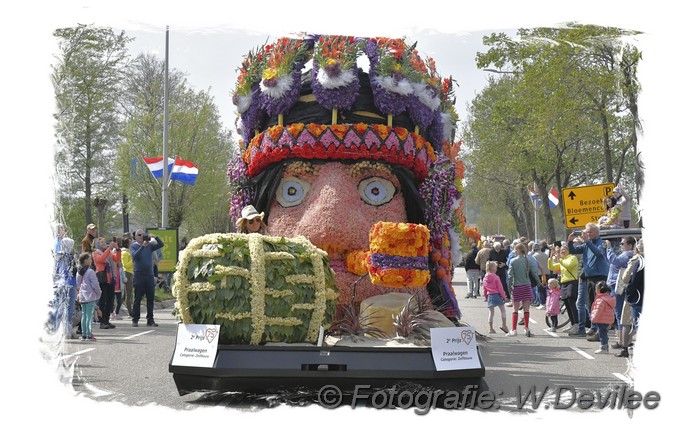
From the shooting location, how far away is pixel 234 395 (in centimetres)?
596

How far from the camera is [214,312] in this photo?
19.5 feet

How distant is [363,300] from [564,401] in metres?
2.90

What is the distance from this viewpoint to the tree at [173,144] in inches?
222

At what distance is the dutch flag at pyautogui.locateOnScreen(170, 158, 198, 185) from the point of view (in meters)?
6.72

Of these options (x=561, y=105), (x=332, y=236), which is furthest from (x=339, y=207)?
(x=561, y=105)

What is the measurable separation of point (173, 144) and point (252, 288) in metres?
1.50

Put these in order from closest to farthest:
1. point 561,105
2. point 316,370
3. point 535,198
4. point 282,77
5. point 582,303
→ point 561,105, point 316,370, point 535,198, point 282,77, point 582,303

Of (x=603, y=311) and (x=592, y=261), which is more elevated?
(x=592, y=261)

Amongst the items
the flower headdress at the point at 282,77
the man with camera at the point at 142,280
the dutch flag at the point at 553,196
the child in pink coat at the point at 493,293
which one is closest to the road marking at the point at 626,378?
the dutch flag at the point at 553,196

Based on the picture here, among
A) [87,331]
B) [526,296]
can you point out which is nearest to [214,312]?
[87,331]

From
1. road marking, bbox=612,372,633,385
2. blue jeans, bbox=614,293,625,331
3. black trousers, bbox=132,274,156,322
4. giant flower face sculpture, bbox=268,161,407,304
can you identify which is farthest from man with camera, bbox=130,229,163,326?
road marking, bbox=612,372,633,385

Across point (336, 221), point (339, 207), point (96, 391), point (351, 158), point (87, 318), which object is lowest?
point (96, 391)

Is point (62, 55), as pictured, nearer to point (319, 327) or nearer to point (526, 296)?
point (319, 327)

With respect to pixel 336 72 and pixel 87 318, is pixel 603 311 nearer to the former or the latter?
pixel 336 72
